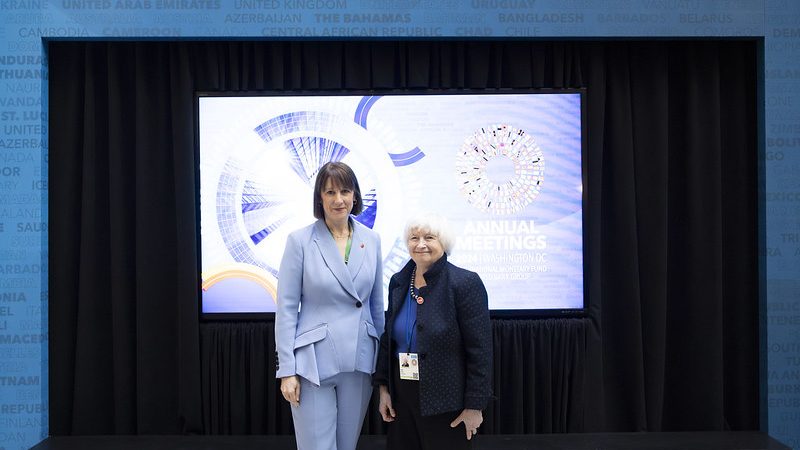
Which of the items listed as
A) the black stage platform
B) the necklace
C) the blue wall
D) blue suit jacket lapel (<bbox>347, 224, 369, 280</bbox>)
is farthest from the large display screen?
the necklace

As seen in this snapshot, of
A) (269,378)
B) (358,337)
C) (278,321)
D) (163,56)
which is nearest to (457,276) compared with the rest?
(358,337)

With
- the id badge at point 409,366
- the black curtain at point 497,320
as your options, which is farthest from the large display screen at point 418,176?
the id badge at point 409,366

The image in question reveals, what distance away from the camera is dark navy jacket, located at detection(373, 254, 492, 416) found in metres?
2.15

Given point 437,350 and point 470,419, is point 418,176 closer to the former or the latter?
point 437,350

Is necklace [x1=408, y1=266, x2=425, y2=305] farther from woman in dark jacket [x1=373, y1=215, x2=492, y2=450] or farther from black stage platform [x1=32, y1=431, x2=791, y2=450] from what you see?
black stage platform [x1=32, y1=431, x2=791, y2=450]

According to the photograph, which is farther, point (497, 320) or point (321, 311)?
point (497, 320)

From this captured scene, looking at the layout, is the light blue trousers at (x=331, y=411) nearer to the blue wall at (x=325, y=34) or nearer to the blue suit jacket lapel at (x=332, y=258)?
the blue suit jacket lapel at (x=332, y=258)

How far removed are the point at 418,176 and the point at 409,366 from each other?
4.60ft

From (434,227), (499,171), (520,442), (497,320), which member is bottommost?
(520,442)

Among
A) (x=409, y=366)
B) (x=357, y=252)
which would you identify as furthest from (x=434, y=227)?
(x=409, y=366)

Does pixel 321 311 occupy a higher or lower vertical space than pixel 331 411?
higher

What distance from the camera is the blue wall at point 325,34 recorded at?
130 inches

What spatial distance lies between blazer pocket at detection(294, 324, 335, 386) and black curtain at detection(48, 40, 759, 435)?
1201mm

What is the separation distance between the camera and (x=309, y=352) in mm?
2318
